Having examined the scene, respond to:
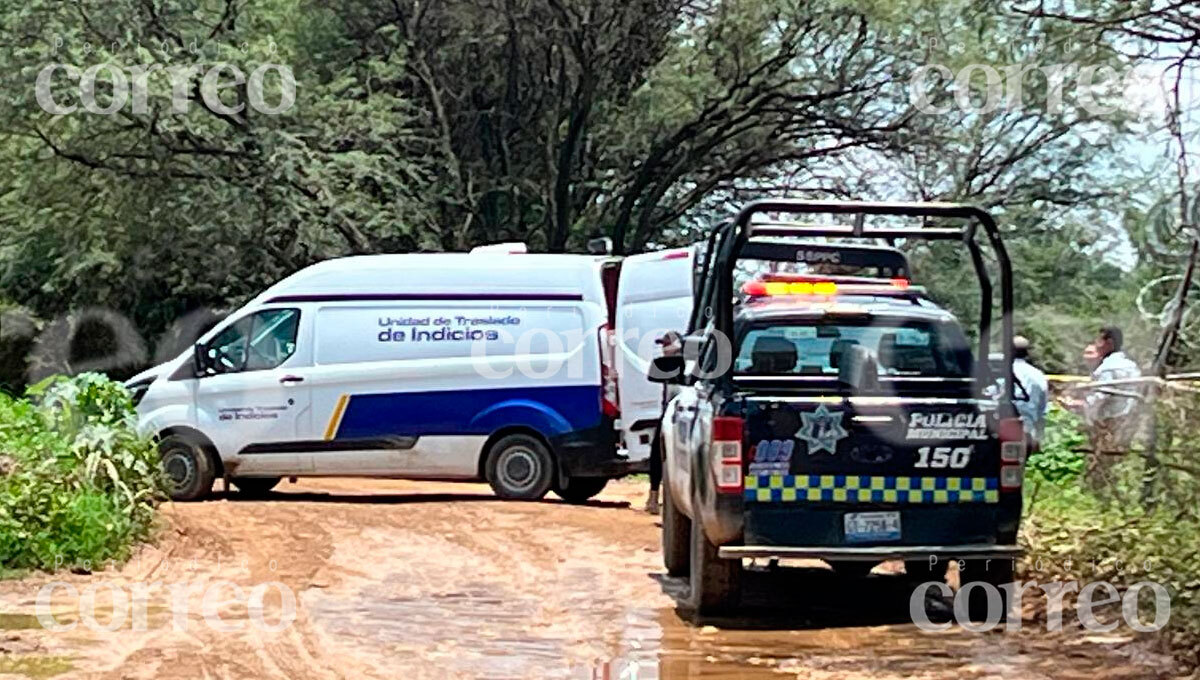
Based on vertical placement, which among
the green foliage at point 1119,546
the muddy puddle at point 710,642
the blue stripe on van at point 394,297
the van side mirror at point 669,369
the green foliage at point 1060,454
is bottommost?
the muddy puddle at point 710,642

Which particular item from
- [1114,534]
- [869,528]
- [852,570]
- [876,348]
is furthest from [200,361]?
[1114,534]

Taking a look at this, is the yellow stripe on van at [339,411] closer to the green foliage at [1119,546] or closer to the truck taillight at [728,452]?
the green foliage at [1119,546]

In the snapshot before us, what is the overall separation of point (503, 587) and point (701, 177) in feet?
62.6

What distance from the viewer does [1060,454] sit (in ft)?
42.9

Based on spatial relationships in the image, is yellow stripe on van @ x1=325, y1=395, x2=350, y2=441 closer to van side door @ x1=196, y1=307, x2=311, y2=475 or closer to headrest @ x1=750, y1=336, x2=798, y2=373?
van side door @ x1=196, y1=307, x2=311, y2=475

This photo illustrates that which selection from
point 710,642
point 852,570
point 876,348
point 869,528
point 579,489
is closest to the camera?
point 710,642

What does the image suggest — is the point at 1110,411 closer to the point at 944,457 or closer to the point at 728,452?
the point at 944,457

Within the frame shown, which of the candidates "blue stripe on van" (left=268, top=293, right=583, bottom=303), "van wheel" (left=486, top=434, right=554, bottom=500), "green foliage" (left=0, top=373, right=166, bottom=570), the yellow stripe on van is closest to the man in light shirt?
"blue stripe on van" (left=268, top=293, right=583, bottom=303)

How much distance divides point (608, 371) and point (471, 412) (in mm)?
1399

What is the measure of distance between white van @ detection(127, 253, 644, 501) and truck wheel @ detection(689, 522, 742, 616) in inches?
255

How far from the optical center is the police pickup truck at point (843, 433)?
30.2 feet

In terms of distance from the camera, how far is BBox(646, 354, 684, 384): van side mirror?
11562 millimetres

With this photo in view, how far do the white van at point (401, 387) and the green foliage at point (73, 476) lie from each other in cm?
275

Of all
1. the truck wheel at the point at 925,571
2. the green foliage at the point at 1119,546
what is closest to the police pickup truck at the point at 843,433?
the green foliage at the point at 1119,546
